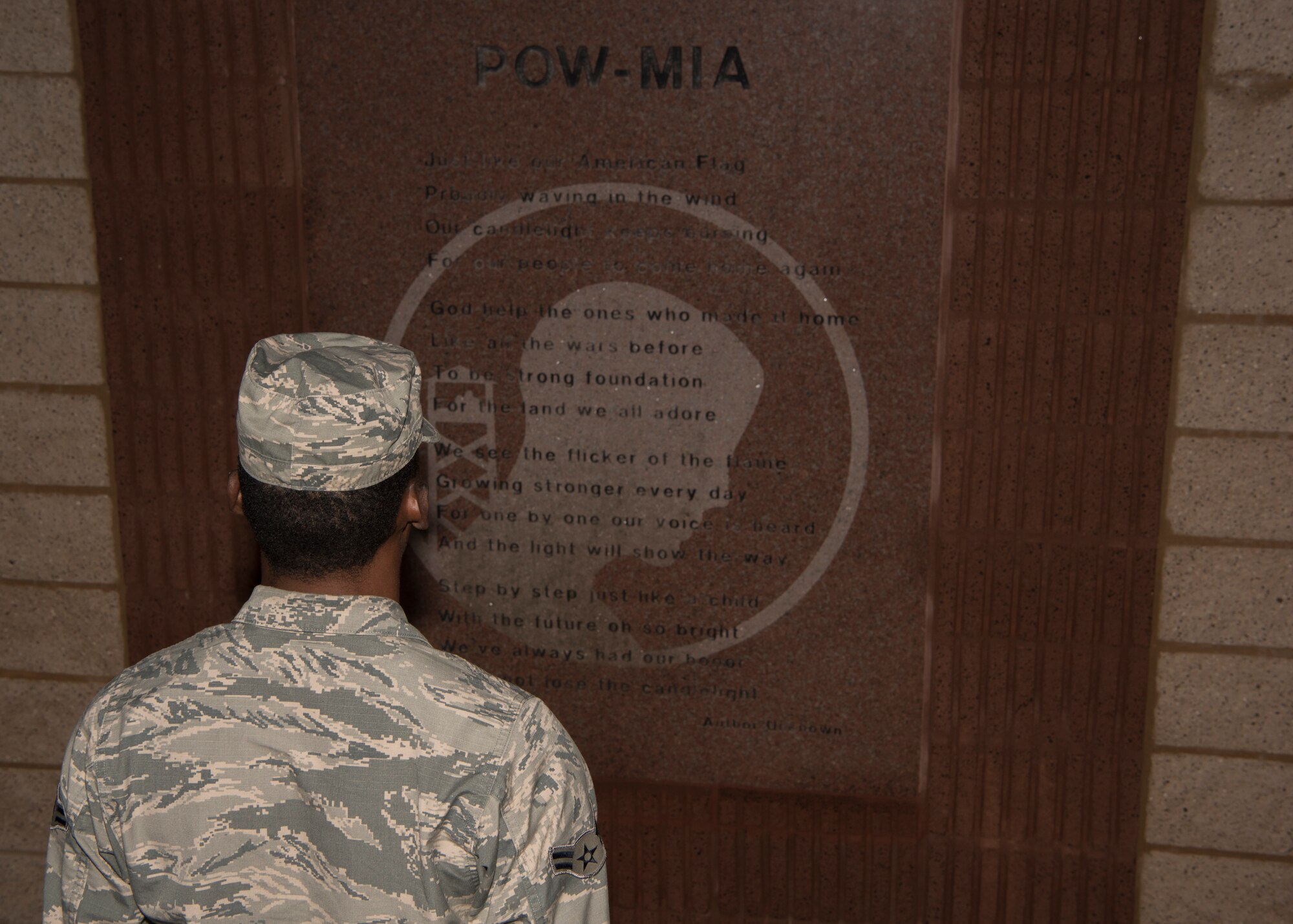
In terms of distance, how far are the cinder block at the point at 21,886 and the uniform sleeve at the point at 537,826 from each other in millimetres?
1766

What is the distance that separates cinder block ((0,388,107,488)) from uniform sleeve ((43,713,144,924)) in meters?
1.17

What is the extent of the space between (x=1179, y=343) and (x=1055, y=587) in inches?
19.9

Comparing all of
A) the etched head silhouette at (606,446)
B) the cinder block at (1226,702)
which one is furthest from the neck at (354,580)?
the cinder block at (1226,702)

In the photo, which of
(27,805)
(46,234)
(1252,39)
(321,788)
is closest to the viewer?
(321,788)

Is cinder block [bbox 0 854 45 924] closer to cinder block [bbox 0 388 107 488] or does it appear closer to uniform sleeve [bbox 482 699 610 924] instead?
cinder block [bbox 0 388 107 488]

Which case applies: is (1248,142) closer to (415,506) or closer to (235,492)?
(415,506)

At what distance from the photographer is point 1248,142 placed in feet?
6.31

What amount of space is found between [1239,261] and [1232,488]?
0.42 m

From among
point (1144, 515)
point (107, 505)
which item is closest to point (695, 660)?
point (1144, 515)

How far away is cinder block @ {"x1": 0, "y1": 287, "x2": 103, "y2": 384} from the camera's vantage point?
88.2 inches

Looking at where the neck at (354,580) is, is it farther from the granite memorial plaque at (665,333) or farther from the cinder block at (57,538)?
the cinder block at (57,538)

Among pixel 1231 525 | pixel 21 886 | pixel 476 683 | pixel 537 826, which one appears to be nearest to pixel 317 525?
pixel 476 683

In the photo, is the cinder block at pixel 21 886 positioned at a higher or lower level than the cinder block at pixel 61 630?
lower

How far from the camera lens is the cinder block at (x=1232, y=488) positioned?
6.64ft
